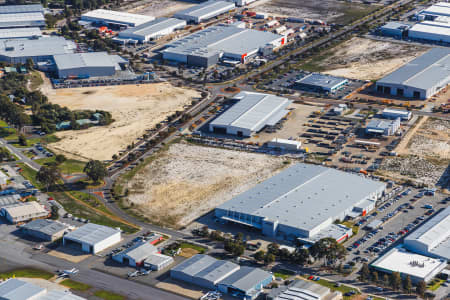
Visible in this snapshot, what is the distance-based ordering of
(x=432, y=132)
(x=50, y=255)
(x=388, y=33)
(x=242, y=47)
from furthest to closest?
(x=388, y=33) < (x=242, y=47) < (x=432, y=132) < (x=50, y=255)

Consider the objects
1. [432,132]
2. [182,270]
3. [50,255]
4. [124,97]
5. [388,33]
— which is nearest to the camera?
[182,270]

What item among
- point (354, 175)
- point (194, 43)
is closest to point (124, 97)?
point (194, 43)

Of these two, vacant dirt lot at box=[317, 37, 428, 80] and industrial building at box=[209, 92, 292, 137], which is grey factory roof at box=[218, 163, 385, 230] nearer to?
industrial building at box=[209, 92, 292, 137]

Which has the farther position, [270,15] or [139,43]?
[270,15]

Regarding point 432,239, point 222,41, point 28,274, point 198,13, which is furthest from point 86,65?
point 432,239

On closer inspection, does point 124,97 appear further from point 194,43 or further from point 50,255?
point 50,255

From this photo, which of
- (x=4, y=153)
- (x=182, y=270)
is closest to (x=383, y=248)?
(x=182, y=270)

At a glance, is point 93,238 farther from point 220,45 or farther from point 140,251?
point 220,45
